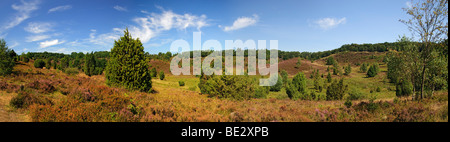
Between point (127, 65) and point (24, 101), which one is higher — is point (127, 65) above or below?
above

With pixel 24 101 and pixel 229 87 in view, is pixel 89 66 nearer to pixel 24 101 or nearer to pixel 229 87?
pixel 24 101

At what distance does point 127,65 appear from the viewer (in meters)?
13.5

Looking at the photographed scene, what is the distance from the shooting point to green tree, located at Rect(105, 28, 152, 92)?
44.0 feet

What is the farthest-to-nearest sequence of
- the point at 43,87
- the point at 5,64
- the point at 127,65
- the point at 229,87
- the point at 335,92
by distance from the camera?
1. the point at 335,92
2. the point at 5,64
3. the point at 229,87
4. the point at 127,65
5. the point at 43,87

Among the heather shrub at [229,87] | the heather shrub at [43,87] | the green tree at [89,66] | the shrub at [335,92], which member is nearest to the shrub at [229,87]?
the heather shrub at [229,87]

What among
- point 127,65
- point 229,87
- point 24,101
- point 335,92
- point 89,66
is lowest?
point 335,92

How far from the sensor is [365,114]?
27.2 feet

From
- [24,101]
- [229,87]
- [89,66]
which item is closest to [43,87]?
[24,101]

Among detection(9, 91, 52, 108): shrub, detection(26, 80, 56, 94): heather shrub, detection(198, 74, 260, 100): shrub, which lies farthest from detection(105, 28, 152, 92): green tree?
detection(198, 74, 260, 100): shrub

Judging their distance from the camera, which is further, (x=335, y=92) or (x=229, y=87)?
(x=335, y=92)

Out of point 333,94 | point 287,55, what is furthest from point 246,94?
point 287,55
